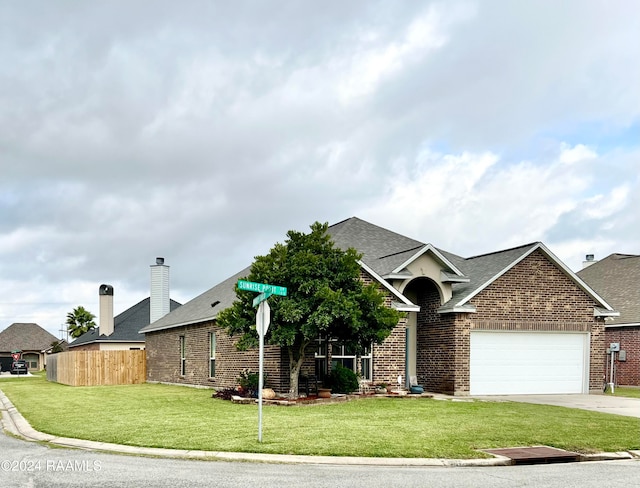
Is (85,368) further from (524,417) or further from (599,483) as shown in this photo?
(599,483)

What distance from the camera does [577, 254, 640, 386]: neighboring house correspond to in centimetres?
3322

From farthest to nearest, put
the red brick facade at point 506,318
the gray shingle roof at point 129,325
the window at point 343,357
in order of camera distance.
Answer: the gray shingle roof at point 129,325 → the red brick facade at point 506,318 → the window at point 343,357

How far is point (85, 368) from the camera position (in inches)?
1406

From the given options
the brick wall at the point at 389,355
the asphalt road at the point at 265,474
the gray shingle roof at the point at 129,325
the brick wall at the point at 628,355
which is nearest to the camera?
the asphalt road at the point at 265,474

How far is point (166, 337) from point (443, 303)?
16575 mm

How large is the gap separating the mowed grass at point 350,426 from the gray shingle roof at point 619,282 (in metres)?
15.7

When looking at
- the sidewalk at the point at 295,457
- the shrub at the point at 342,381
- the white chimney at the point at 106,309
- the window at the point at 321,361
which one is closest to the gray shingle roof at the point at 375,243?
the window at the point at 321,361

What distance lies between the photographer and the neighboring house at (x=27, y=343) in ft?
280

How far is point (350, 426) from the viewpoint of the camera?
14875mm

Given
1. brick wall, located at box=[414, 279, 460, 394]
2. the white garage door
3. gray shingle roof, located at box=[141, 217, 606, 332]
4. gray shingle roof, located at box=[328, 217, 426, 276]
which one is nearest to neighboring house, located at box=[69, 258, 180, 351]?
gray shingle roof, located at box=[141, 217, 606, 332]

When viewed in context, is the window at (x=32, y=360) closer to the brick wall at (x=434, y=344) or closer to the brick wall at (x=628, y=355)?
the brick wall at (x=434, y=344)

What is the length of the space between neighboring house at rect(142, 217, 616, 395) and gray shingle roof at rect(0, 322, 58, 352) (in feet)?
219

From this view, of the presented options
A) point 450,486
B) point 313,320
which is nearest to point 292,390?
point 313,320

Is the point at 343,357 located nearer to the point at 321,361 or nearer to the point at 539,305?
the point at 321,361
